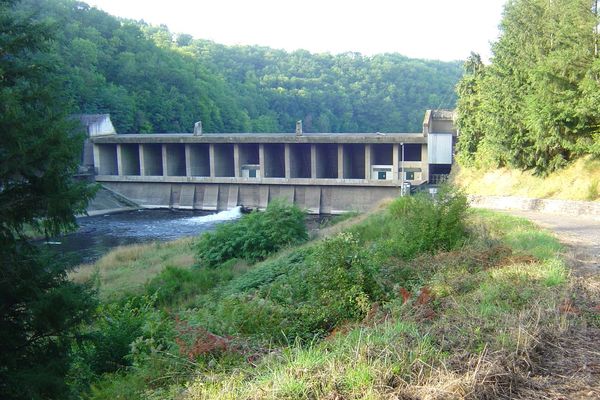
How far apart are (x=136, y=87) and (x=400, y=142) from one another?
4459cm

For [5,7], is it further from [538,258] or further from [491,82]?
[491,82]

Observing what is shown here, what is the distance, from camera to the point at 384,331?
19.9ft

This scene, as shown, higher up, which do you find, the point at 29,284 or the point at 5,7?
the point at 5,7

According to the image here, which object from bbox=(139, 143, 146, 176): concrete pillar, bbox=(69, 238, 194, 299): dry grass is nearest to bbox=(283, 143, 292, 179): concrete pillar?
bbox=(139, 143, 146, 176): concrete pillar

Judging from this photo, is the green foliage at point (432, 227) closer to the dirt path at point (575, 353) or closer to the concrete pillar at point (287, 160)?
the dirt path at point (575, 353)

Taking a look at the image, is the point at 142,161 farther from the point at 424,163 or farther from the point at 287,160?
the point at 424,163

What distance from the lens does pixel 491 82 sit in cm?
3044

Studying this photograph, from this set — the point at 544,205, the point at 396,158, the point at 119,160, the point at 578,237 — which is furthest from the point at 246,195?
the point at 578,237

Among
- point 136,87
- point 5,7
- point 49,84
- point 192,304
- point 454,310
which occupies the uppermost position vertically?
point 136,87

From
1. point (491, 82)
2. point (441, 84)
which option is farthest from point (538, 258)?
point (441, 84)

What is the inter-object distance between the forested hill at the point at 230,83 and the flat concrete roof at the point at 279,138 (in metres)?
10.8

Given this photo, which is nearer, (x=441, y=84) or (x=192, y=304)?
(x=192, y=304)

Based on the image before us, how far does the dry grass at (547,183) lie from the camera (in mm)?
22594

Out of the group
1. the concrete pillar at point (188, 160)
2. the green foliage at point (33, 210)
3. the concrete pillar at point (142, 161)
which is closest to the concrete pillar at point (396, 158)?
the concrete pillar at point (188, 160)
